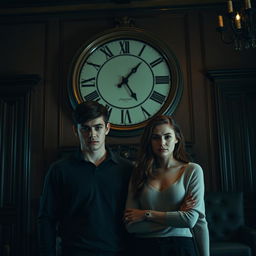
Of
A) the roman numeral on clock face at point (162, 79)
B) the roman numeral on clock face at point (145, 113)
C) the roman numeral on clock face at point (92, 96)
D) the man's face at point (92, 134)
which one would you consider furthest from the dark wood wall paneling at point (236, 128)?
the man's face at point (92, 134)

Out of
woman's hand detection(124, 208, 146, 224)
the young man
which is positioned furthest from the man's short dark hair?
woman's hand detection(124, 208, 146, 224)

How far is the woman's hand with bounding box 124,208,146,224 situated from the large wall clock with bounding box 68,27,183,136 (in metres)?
1.90

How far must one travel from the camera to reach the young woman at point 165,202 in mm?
1392

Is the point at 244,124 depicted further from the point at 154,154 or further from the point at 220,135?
the point at 154,154

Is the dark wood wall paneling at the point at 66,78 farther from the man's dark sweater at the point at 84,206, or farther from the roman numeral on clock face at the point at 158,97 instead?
the man's dark sweater at the point at 84,206

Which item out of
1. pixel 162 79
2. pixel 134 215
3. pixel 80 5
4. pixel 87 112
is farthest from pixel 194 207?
pixel 80 5

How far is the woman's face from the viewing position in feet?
5.09

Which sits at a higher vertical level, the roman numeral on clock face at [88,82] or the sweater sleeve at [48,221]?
the roman numeral on clock face at [88,82]

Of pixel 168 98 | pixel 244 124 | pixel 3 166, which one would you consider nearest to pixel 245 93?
pixel 244 124

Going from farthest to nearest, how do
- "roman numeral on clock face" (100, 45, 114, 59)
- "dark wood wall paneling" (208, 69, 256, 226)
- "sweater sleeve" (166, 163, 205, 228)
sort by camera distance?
"roman numeral on clock face" (100, 45, 114, 59) < "dark wood wall paneling" (208, 69, 256, 226) < "sweater sleeve" (166, 163, 205, 228)

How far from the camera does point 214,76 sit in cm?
332

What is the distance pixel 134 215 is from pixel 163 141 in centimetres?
A: 37

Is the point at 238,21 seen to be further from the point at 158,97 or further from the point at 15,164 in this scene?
the point at 15,164

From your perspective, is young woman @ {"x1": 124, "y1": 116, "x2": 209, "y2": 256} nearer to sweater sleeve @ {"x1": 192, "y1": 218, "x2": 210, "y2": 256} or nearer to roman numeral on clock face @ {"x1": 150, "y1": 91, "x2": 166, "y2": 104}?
sweater sleeve @ {"x1": 192, "y1": 218, "x2": 210, "y2": 256}
